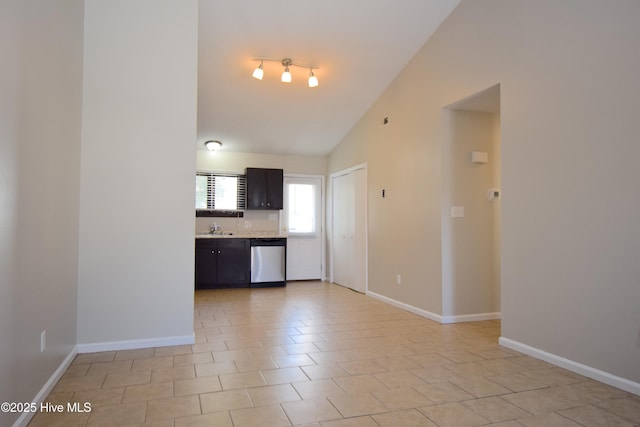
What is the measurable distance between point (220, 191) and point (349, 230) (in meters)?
2.42

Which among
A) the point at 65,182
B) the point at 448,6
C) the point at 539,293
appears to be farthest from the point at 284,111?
the point at 539,293

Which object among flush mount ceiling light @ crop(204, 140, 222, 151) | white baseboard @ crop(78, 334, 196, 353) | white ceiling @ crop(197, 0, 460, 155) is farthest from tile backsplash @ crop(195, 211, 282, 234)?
white baseboard @ crop(78, 334, 196, 353)

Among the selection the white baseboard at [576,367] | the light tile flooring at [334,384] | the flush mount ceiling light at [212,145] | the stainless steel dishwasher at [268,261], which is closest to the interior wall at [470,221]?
the light tile flooring at [334,384]

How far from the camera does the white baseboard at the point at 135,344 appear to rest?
3.31 metres

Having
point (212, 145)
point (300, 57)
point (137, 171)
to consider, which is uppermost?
point (300, 57)

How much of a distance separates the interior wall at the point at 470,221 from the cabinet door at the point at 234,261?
3530 mm

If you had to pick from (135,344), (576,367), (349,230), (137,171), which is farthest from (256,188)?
(576,367)

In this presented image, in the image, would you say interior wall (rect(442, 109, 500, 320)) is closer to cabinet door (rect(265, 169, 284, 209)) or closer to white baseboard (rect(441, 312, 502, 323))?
white baseboard (rect(441, 312, 502, 323))

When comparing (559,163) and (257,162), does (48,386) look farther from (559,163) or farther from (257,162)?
(257,162)

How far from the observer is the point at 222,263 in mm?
6613

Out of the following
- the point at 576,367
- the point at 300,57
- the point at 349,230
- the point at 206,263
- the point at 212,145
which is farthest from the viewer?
the point at 212,145

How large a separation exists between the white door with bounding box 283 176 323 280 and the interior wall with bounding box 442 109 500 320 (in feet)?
11.6

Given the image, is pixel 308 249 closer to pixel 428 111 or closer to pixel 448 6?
pixel 428 111

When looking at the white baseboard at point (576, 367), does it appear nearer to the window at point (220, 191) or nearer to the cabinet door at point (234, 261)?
the cabinet door at point (234, 261)
